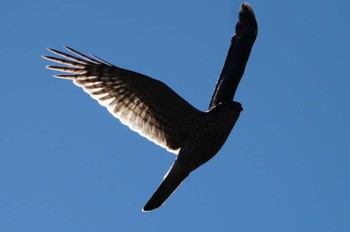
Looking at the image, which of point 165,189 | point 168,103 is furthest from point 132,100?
point 165,189

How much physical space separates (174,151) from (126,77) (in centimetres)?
139

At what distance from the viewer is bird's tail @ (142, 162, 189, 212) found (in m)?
9.62

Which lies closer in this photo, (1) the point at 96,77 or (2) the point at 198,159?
(2) the point at 198,159

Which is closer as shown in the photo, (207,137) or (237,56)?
(207,137)

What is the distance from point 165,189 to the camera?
31.8 feet

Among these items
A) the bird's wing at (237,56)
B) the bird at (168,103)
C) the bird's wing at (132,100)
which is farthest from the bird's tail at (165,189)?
the bird's wing at (237,56)

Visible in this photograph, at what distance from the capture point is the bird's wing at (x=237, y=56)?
31.2ft

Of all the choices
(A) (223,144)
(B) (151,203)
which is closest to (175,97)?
(A) (223,144)

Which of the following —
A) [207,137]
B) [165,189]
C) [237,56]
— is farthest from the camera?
[237,56]

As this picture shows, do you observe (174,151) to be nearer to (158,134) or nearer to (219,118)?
(158,134)

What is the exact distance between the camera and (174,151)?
10.1 meters

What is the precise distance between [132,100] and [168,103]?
672mm

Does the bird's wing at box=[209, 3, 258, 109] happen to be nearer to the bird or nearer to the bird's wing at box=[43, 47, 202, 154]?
the bird

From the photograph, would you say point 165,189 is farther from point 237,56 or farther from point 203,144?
point 237,56
